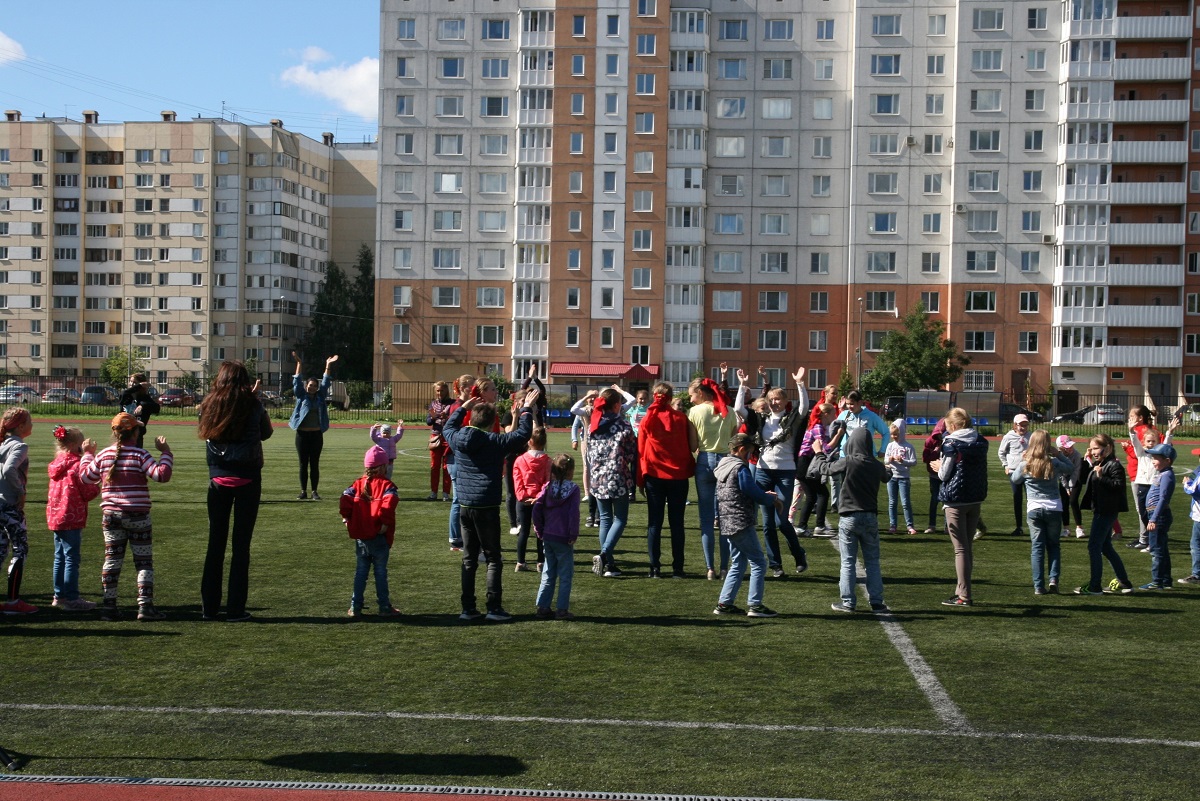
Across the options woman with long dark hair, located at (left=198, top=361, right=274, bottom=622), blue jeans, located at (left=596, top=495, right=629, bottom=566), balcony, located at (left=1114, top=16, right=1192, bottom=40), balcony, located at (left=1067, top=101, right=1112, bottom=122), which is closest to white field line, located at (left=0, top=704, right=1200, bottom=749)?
woman with long dark hair, located at (left=198, top=361, right=274, bottom=622)

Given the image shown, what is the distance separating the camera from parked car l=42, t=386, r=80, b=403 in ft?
208

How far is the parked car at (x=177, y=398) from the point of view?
67988mm

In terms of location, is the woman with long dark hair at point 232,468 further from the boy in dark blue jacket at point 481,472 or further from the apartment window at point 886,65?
the apartment window at point 886,65

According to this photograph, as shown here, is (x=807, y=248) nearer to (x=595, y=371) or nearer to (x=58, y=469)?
(x=595, y=371)

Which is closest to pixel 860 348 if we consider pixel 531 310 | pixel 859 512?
pixel 531 310

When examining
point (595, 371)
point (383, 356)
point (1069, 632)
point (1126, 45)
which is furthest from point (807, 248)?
point (1069, 632)

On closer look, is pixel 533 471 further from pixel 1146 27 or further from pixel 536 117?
pixel 1146 27

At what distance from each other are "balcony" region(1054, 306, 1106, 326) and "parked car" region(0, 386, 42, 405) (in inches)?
2455

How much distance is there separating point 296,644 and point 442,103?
76813 millimetres

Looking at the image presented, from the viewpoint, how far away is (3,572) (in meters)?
12.3

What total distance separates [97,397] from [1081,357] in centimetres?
6044

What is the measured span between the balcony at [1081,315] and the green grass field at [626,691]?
70.9 meters

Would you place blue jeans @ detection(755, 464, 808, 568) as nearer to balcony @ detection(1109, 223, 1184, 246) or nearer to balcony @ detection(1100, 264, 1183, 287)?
balcony @ detection(1100, 264, 1183, 287)

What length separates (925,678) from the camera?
8492 millimetres
